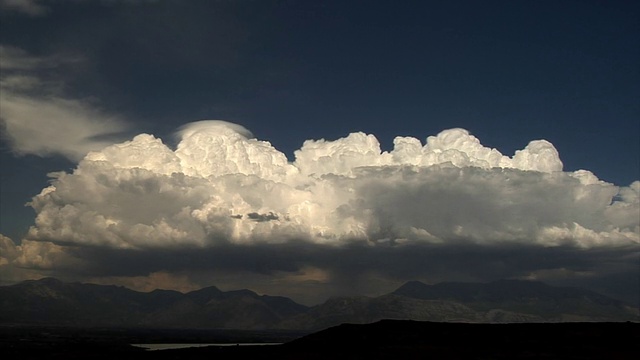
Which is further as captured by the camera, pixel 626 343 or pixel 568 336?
pixel 568 336

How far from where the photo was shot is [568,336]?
119062 mm

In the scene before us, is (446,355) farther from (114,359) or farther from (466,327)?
(114,359)

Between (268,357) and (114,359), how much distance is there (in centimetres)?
4190

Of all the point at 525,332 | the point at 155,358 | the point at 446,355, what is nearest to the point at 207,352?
the point at 155,358

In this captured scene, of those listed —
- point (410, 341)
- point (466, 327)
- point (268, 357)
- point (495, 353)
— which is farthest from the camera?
point (466, 327)

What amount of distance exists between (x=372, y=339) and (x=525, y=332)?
1387 inches

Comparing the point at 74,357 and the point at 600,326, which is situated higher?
the point at 600,326

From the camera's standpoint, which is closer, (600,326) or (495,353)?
(495,353)

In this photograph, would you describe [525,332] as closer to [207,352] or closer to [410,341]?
[410,341]

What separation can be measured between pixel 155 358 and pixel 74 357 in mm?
32676

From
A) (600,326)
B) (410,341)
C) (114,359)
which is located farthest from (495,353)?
(114,359)

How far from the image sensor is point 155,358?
124062 millimetres

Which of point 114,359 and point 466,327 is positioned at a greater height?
point 466,327

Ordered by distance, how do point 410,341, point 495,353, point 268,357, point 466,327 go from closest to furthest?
point 495,353 → point 268,357 → point 410,341 → point 466,327
